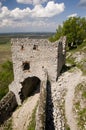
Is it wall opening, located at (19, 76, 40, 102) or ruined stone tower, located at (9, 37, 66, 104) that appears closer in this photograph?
ruined stone tower, located at (9, 37, 66, 104)

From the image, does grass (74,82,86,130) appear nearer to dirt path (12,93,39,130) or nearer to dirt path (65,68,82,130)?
dirt path (65,68,82,130)

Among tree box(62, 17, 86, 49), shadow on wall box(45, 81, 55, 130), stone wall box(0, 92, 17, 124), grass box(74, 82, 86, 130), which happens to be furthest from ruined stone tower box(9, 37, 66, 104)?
tree box(62, 17, 86, 49)

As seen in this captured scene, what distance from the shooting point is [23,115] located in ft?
65.4

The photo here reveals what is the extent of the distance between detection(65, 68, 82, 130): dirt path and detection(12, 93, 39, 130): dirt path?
4549 millimetres

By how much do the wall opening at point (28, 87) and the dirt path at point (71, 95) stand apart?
5.82 metres

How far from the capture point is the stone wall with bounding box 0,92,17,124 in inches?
773

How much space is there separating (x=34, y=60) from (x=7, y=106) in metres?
5.83

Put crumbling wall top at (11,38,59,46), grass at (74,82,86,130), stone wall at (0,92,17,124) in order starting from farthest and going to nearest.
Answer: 1. crumbling wall top at (11,38,59,46)
2. stone wall at (0,92,17,124)
3. grass at (74,82,86,130)

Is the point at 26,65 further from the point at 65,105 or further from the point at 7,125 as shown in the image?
the point at 65,105

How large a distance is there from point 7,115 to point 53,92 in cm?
606

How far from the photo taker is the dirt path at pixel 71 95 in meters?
14.4

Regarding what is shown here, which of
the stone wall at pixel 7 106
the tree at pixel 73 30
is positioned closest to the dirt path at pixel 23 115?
the stone wall at pixel 7 106

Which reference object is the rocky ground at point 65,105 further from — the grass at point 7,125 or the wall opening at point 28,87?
the wall opening at point 28,87

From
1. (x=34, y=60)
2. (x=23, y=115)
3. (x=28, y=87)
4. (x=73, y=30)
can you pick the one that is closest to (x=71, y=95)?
(x=23, y=115)
